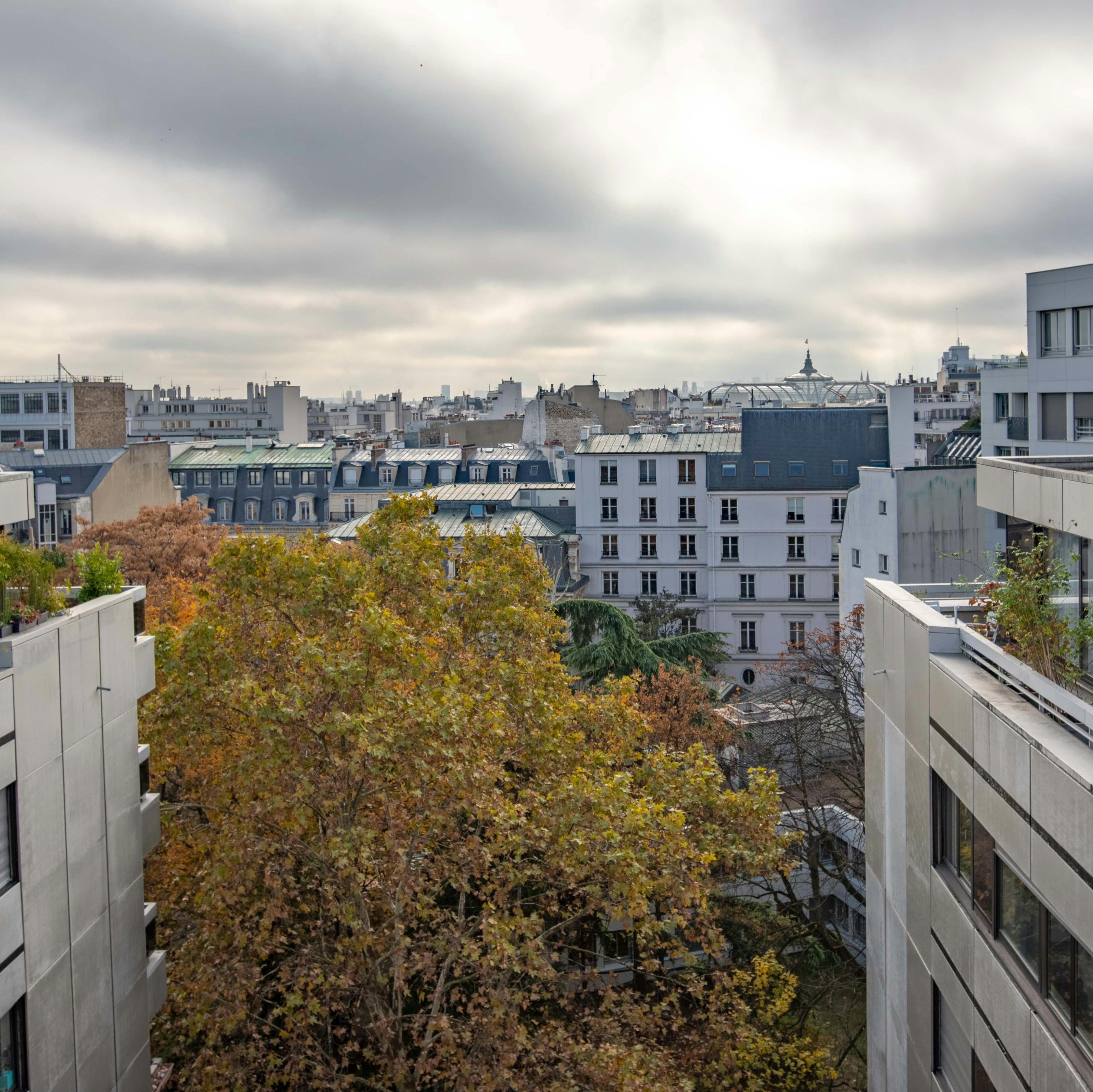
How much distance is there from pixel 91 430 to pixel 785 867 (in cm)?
6211

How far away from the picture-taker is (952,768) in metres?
12.2

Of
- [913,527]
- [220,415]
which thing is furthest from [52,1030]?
[220,415]

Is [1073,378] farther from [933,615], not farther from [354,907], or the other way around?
[354,907]

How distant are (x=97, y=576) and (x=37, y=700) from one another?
3.04 m

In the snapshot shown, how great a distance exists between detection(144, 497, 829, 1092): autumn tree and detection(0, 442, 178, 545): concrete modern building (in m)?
33.5

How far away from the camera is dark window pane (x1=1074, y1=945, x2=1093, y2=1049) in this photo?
910 cm

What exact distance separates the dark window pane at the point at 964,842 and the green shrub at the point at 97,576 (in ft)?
36.5

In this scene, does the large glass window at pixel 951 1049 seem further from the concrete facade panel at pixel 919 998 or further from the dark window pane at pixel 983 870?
the dark window pane at pixel 983 870

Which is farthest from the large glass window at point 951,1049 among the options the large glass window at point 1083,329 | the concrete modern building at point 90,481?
the concrete modern building at point 90,481

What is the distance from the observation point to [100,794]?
48.5 ft

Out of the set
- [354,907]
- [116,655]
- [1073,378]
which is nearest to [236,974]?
[354,907]

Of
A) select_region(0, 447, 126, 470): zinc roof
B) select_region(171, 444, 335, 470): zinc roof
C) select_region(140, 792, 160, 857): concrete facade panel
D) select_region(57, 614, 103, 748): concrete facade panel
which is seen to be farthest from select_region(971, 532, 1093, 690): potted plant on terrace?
select_region(171, 444, 335, 470): zinc roof

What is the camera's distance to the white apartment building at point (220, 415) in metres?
107

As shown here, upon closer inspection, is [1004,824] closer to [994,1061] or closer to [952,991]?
[994,1061]
